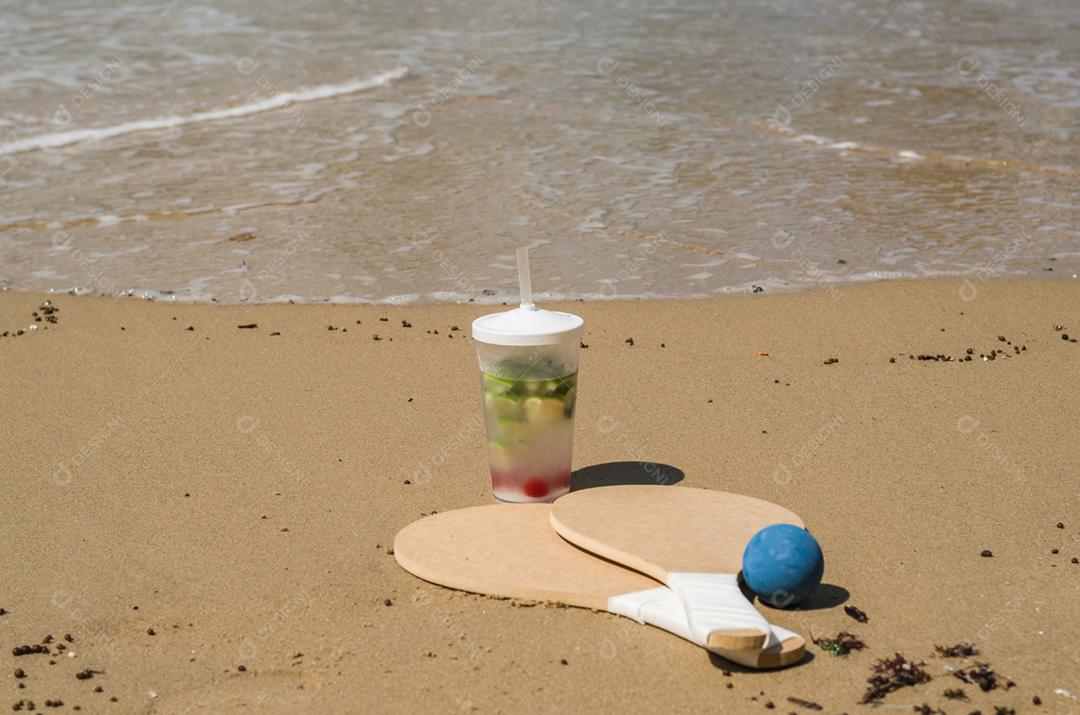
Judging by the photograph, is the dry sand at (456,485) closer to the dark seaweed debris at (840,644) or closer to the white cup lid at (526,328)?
the dark seaweed debris at (840,644)

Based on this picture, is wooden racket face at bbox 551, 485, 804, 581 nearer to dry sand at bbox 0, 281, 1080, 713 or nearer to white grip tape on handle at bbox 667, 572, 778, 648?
white grip tape on handle at bbox 667, 572, 778, 648

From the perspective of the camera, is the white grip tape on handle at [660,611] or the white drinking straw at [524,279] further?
the white drinking straw at [524,279]

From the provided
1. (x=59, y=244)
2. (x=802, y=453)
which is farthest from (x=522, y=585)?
(x=59, y=244)

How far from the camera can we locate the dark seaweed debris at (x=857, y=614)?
3843 mm

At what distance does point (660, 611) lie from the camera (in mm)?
3742

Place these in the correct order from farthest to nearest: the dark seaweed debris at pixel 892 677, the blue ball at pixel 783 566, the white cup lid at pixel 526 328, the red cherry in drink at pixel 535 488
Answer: the red cherry in drink at pixel 535 488, the white cup lid at pixel 526 328, the blue ball at pixel 783 566, the dark seaweed debris at pixel 892 677

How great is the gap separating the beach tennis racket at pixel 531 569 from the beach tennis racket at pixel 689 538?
0.05 metres

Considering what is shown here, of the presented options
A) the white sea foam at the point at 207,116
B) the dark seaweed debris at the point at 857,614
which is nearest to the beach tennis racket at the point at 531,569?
the dark seaweed debris at the point at 857,614

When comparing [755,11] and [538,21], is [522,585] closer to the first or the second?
[538,21]

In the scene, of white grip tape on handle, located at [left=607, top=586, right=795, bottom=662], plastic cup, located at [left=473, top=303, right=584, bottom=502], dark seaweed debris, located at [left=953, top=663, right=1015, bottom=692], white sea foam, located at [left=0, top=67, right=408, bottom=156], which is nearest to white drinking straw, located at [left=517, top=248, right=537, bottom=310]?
plastic cup, located at [left=473, top=303, right=584, bottom=502]

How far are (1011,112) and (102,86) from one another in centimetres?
980

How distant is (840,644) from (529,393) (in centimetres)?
143

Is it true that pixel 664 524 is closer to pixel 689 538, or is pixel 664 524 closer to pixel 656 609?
pixel 689 538

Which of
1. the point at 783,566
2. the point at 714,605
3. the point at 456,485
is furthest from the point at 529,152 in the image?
the point at 714,605
